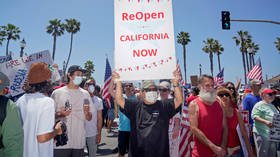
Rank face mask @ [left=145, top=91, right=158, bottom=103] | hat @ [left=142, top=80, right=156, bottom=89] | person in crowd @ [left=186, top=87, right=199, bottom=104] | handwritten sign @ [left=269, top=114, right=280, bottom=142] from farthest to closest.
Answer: person in crowd @ [left=186, top=87, right=199, bottom=104] → handwritten sign @ [left=269, top=114, right=280, bottom=142] → hat @ [left=142, top=80, right=156, bottom=89] → face mask @ [left=145, top=91, right=158, bottom=103]

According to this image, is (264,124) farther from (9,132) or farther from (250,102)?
(9,132)

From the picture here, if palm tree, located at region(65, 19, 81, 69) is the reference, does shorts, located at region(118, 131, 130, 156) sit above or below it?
below

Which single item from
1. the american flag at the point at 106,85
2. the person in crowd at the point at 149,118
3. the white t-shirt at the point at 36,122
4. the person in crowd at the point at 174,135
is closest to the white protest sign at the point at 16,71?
the american flag at the point at 106,85

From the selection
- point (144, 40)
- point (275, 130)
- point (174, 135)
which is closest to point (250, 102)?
point (275, 130)

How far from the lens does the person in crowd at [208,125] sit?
12.9ft

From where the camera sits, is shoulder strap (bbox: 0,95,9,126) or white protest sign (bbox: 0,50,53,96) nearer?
shoulder strap (bbox: 0,95,9,126)

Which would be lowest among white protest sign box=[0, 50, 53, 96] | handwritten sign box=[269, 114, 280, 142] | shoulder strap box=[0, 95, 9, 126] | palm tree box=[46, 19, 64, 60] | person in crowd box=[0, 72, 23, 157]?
handwritten sign box=[269, 114, 280, 142]

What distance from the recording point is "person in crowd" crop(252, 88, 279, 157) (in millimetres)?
5848

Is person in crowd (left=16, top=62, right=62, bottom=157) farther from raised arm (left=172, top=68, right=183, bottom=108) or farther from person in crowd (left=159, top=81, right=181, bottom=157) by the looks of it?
person in crowd (left=159, top=81, right=181, bottom=157)

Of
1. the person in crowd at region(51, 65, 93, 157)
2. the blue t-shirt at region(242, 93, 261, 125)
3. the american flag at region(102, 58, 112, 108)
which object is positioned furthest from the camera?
the american flag at region(102, 58, 112, 108)

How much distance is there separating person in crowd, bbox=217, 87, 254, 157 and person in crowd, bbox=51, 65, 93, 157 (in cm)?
231

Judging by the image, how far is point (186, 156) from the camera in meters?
6.30

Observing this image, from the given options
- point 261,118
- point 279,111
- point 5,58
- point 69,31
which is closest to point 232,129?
point 261,118

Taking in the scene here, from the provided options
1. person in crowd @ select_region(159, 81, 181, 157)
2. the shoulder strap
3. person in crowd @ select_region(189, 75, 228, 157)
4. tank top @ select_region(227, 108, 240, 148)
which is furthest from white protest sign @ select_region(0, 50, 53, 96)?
tank top @ select_region(227, 108, 240, 148)
